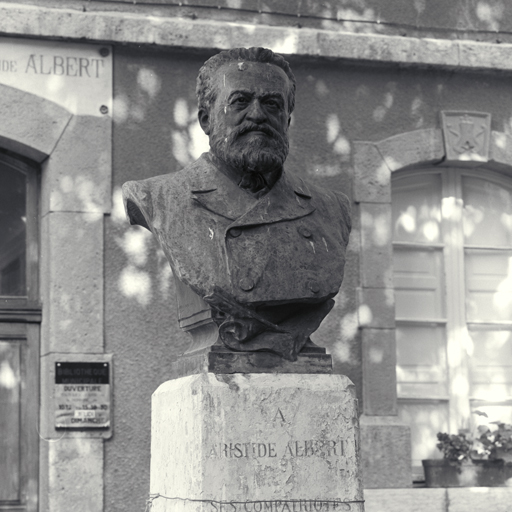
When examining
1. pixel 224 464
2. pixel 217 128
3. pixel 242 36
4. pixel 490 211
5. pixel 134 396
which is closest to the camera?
pixel 224 464

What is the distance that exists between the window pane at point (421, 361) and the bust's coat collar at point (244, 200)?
3.07m

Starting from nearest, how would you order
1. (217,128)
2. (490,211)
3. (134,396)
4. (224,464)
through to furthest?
(224,464), (217,128), (134,396), (490,211)

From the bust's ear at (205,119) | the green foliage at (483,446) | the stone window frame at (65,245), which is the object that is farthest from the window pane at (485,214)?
the bust's ear at (205,119)

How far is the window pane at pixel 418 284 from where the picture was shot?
712 centimetres

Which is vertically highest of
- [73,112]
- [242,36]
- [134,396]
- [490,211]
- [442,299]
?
[242,36]

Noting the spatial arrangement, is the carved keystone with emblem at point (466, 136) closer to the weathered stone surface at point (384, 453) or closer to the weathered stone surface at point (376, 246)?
the weathered stone surface at point (376, 246)

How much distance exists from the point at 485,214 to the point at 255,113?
369cm

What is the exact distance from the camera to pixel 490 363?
7172 mm

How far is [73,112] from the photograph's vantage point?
6531 mm

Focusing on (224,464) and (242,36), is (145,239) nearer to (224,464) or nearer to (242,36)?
(242,36)

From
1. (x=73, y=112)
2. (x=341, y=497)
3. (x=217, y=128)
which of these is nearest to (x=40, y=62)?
(x=73, y=112)

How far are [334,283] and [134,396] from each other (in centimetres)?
267

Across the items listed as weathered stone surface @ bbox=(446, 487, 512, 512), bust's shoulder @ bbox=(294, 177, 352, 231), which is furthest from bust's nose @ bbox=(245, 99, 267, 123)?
weathered stone surface @ bbox=(446, 487, 512, 512)

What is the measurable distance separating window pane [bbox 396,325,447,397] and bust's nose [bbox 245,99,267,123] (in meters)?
3.33
